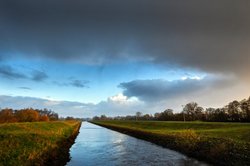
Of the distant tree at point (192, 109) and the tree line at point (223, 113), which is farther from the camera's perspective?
the distant tree at point (192, 109)

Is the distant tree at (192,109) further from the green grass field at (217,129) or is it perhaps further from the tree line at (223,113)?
the green grass field at (217,129)

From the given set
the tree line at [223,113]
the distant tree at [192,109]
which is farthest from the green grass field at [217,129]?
the distant tree at [192,109]

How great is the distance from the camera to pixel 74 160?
3020 centimetres

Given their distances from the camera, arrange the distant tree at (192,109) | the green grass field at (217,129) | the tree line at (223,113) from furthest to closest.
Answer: the distant tree at (192,109), the tree line at (223,113), the green grass field at (217,129)

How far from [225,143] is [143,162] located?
8791 mm

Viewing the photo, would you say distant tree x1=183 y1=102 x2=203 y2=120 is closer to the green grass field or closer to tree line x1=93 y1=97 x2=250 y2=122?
tree line x1=93 y1=97 x2=250 y2=122

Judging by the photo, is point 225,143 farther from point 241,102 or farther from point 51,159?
point 241,102

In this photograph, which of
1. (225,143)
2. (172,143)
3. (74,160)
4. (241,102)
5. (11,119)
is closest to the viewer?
(225,143)

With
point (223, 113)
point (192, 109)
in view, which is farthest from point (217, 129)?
point (192, 109)

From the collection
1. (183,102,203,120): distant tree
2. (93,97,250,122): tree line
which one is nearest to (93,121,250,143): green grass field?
(93,97,250,122): tree line

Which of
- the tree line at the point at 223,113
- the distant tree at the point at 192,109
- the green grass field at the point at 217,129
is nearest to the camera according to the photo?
the green grass field at the point at 217,129

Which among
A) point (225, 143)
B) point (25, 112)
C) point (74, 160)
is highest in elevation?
point (25, 112)

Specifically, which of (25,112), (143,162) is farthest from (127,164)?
(25,112)

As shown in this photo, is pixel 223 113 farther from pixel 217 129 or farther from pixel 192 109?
pixel 217 129
